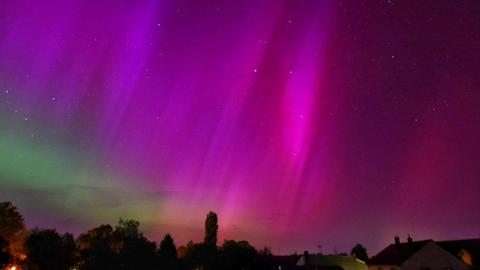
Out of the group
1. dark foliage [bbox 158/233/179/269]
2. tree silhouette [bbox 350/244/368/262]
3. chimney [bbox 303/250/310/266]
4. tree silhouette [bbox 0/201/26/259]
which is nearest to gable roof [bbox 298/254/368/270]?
chimney [bbox 303/250/310/266]

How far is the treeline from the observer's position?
65.9 meters

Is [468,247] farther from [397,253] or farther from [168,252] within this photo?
[168,252]

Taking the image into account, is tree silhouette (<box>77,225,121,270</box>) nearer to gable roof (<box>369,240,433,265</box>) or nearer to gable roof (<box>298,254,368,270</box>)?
gable roof (<box>298,254,368,270</box>)

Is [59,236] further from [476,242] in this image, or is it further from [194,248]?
[476,242]

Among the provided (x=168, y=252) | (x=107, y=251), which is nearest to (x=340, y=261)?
(x=168, y=252)

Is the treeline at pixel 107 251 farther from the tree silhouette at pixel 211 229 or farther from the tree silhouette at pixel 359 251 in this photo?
the tree silhouette at pixel 359 251

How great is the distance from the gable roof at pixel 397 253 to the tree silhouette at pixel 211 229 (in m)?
45.4

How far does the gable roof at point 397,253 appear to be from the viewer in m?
73.8

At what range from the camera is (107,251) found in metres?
89.3

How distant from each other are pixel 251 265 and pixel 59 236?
43.0 meters

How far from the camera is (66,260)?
7700 centimetres

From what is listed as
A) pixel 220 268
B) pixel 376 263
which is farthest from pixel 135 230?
pixel 376 263

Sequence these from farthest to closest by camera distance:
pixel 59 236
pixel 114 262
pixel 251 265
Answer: pixel 251 265 → pixel 114 262 → pixel 59 236

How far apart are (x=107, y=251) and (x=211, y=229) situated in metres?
34.2
